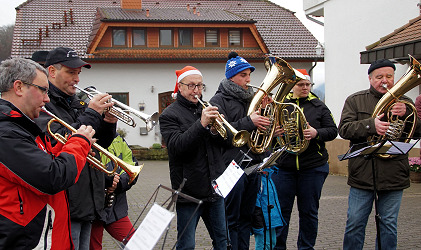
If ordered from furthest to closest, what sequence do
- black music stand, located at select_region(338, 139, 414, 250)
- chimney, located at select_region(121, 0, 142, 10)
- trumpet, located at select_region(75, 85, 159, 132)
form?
chimney, located at select_region(121, 0, 142, 10) < black music stand, located at select_region(338, 139, 414, 250) < trumpet, located at select_region(75, 85, 159, 132)

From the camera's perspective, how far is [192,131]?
4004mm

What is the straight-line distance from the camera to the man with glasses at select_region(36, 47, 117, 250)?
11.4ft

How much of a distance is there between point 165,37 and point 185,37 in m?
0.97

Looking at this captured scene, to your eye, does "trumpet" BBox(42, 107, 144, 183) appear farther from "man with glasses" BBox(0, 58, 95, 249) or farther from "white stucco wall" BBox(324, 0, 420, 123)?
"white stucco wall" BBox(324, 0, 420, 123)

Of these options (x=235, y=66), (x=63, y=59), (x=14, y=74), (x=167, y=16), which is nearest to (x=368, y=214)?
(x=235, y=66)

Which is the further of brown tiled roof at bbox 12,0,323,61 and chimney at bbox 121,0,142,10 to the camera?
chimney at bbox 121,0,142,10

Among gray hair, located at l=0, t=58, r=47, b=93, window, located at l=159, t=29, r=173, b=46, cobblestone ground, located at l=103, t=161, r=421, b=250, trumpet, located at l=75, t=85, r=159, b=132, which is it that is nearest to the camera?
gray hair, located at l=0, t=58, r=47, b=93

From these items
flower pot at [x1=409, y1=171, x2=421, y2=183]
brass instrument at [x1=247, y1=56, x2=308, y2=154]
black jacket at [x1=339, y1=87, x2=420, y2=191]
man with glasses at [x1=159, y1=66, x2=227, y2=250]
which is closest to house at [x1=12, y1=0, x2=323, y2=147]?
flower pot at [x1=409, y1=171, x2=421, y2=183]

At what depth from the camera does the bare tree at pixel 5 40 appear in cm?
3247

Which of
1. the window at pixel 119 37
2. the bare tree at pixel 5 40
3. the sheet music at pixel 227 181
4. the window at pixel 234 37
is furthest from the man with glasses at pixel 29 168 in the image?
the bare tree at pixel 5 40

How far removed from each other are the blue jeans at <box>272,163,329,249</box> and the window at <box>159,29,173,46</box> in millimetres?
17943

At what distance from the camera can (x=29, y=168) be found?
2596 mm

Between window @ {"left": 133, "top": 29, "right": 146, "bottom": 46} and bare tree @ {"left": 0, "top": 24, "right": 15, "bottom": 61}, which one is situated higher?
bare tree @ {"left": 0, "top": 24, "right": 15, "bottom": 61}

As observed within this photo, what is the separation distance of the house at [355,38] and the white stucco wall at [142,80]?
661cm
